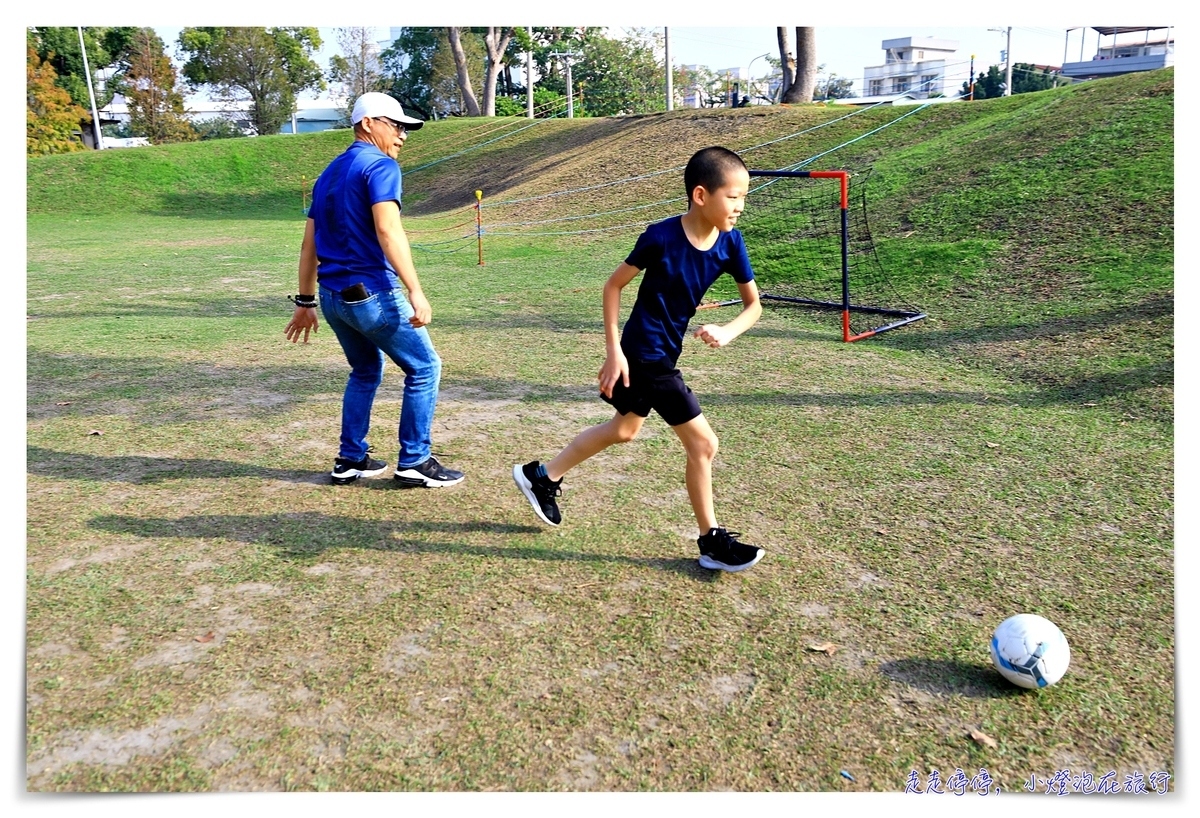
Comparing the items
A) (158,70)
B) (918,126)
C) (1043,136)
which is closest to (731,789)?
(1043,136)

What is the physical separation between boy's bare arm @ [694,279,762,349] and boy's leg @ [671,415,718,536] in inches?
13.7

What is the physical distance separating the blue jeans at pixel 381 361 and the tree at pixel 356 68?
5305cm

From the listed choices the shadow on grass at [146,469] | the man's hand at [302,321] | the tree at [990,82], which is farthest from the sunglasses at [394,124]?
the tree at [990,82]

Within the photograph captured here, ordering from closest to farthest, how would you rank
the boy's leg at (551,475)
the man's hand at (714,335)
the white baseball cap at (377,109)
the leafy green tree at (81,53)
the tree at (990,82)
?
the man's hand at (714,335), the boy's leg at (551,475), the white baseball cap at (377,109), the leafy green tree at (81,53), the tree at (990,82)

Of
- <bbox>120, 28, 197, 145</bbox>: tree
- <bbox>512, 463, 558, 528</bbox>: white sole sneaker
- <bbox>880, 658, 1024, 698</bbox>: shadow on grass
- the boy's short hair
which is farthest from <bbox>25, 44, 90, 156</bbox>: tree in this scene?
<bbox>880, 658, 1024, 698</bbox>: shadow on grass

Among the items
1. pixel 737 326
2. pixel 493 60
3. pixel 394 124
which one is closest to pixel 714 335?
pixel 737 326

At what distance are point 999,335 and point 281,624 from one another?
6918 millimetres

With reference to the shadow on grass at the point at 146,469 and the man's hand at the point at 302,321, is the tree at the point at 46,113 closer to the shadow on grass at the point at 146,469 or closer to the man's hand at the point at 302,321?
the shadow on grass at the point at 146,469

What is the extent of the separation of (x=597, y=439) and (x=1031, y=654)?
1.90m

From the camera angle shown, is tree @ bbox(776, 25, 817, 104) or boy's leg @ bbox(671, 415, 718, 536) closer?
boy's leg @ bbox(671, 415, 718, 536)

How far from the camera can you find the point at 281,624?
352cm

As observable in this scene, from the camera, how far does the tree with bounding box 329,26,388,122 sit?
54.2m

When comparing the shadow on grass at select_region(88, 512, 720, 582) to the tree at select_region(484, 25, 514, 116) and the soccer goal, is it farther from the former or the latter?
the tree at select_region(484, 25, 514, 116)

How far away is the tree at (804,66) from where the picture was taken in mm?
24938
